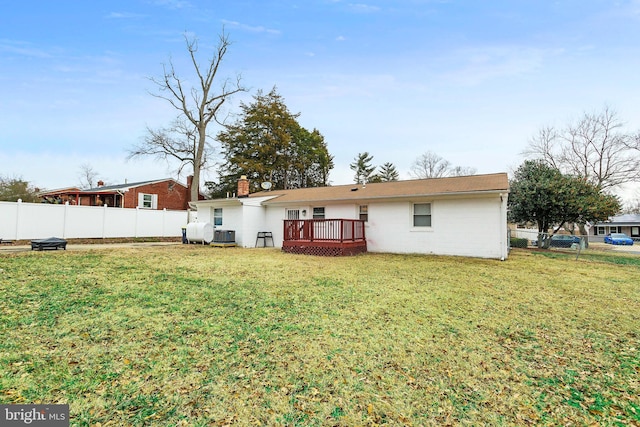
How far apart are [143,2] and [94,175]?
39315 millimetres

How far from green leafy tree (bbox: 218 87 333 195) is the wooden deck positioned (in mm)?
17182

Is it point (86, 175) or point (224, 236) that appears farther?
point (86, 175)

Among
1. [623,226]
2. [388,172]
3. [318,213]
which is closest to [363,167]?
[388,172]


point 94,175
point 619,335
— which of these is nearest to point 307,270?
point 619,335

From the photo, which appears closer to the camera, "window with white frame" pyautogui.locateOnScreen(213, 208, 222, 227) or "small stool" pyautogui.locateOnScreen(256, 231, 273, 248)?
"small stool" pyautogui.locateOnScreen(256, 231, 273, 248)

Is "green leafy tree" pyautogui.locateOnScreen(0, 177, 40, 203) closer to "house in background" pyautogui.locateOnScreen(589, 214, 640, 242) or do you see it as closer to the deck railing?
the deck railing

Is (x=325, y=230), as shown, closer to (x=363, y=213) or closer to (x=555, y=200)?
(x=363, y=213)

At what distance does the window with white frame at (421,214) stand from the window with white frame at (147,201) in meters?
21.0

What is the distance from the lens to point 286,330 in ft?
12.7

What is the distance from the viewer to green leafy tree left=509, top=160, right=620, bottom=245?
15.6m

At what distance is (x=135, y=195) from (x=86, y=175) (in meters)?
24.8

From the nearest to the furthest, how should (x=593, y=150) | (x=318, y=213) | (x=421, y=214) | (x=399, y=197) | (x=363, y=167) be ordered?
(x=399, y=197), (x=421, y=214), (x=318, y=213), (x=593, y=150), (x=363, y=167)

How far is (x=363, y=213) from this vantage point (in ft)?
43.4

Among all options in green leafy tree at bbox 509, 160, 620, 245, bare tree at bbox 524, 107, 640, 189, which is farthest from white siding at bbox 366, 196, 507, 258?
bare tree at bbox 524, 107, 640, 189
